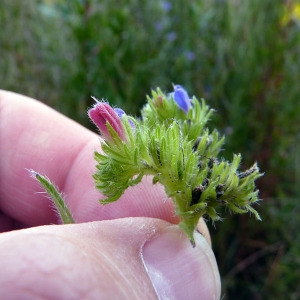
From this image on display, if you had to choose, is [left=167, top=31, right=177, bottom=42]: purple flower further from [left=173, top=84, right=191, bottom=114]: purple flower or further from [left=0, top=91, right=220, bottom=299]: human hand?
[left=173, top=84, right=191, bottom=114]: purple flower

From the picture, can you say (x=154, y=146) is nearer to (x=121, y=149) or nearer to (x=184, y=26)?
(x=121, y=149)

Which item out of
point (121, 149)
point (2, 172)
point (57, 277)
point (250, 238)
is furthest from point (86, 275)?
point (250, 238)

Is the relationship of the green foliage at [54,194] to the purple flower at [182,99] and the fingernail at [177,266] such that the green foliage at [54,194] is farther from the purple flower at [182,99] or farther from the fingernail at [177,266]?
the purple flower at [182,99]

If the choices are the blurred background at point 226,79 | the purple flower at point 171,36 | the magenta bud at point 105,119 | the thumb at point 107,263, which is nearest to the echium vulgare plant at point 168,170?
the magenta bud at point 105,119

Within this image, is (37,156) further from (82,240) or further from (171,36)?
(171,36)

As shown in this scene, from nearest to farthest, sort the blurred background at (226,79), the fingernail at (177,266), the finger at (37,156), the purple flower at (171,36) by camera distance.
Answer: the fingernail at (177,266)
the finger at (37,156)
the blurred background at (226,79)
the purple flower at (171,36)

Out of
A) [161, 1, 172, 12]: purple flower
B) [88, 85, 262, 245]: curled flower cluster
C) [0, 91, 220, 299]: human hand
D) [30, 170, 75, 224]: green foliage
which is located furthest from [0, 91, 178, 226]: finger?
[161, 1, 172, 12]: purple flower

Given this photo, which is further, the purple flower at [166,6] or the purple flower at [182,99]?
the purple flower at [166,6]
